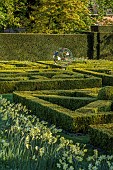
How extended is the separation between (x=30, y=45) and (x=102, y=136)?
80.7ft

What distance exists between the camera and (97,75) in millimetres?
19922

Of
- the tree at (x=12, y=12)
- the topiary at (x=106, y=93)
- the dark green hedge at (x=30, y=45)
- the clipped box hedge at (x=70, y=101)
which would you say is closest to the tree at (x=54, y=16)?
the tree at (x=12, y=12)

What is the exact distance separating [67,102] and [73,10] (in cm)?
2645

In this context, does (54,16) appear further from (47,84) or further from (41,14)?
(47,84)

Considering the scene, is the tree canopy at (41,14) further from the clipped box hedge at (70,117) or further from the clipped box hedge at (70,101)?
the clipped box hedge at (70,117)

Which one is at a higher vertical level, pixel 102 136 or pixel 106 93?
pixel 106 93

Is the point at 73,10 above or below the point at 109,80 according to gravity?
above

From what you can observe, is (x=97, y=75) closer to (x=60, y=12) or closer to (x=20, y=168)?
(x=20, y=168)

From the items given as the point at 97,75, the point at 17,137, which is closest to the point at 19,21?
the point at 97,75

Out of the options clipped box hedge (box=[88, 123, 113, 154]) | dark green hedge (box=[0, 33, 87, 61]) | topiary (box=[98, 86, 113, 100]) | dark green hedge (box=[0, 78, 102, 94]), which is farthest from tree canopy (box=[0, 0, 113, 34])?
clipped box hedge (box=[88, 123, 113, 154])

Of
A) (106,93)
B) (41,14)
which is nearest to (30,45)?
(41,14)

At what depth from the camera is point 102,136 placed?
8.95m

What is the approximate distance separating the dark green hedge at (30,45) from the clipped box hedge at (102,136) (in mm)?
23336

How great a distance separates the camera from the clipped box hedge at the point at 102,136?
8703 mm
